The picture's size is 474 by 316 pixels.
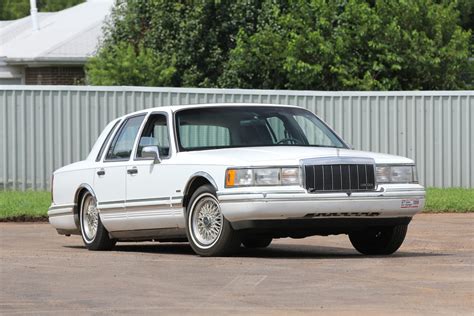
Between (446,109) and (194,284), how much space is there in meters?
18.0

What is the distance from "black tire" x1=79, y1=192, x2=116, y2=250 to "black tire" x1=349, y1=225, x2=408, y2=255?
8.64 ft

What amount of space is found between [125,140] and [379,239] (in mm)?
3001

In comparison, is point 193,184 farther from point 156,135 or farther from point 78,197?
point 78,197

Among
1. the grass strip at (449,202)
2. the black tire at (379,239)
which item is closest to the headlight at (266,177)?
the black tire at (379,239)

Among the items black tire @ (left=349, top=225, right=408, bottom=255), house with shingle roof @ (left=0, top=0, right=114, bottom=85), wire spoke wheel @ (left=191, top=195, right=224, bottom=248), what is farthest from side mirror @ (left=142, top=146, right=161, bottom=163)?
house with shingle roof @ (left=0, top=0, right=114, bottom=85)

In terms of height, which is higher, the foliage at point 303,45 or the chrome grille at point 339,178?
the foliage at point 303,45

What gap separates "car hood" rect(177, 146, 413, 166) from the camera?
504 inches

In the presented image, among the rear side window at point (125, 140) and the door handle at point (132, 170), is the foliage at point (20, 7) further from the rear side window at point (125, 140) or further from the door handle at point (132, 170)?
the door handle at point (132, 170)

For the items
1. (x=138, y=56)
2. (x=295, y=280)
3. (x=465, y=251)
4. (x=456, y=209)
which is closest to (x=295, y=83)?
(x=138, y=56)

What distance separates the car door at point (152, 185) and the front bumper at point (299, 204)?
3.25 ft

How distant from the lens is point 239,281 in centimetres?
1070

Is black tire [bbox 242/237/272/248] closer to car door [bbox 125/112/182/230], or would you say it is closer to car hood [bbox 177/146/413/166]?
car door [bbox 125/112/182/230]

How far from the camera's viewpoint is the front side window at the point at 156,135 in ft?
46.4

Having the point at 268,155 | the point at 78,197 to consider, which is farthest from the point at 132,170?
Answer: the point at 268,155
